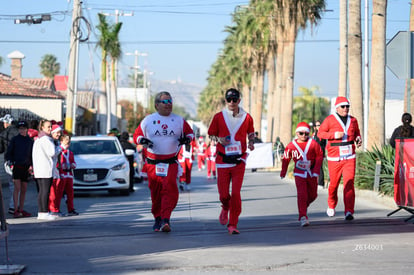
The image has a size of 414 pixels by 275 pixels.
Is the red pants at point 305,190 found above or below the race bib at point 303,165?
below

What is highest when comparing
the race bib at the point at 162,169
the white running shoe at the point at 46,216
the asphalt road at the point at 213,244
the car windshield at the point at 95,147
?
the car windshield at the point at 95,147

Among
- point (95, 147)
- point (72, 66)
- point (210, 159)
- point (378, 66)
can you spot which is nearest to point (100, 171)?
point (95, 147)

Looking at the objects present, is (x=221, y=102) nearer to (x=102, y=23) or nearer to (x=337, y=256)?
(x=102, y=23)

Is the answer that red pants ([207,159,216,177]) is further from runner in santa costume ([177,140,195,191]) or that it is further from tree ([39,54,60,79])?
tree ([39,54,60,79])

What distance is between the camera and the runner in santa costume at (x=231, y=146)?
11.1 m

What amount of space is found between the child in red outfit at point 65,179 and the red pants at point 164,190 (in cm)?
399

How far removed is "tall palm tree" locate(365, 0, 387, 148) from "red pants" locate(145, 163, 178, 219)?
37.8 feet

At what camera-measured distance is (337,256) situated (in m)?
8.49

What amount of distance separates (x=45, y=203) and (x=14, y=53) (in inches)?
2071

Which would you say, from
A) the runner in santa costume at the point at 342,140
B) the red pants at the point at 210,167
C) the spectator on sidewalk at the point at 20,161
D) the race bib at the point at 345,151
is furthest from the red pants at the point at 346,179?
the red pants at the point at 210,167

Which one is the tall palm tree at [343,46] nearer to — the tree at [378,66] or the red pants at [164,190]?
the tree at [378,66]

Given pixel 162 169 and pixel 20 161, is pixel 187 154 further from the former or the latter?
pixel 162 169

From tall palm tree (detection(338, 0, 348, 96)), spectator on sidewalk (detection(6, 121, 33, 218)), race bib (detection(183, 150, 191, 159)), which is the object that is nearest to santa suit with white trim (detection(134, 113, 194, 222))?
spectator on sidewalk (detection(6, 121, 33, 218))

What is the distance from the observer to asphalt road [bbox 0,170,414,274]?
789 cm
